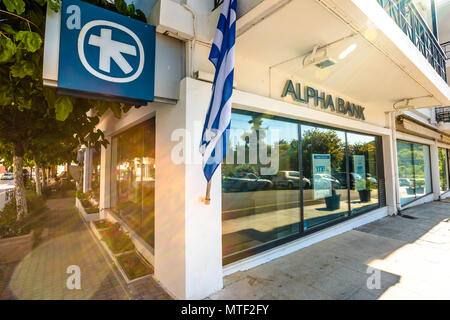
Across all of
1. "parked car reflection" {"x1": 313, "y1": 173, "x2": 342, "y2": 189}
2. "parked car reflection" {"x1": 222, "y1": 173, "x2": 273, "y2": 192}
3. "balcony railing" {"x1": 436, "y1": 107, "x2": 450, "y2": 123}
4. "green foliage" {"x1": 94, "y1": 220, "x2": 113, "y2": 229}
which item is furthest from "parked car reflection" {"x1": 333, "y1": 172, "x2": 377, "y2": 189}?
"balcony railing" {"x1": 436, "y1": 107, "x2": 450, "y2": 123}

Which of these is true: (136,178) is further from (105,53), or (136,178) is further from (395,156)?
(395,156)

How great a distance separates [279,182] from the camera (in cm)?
451

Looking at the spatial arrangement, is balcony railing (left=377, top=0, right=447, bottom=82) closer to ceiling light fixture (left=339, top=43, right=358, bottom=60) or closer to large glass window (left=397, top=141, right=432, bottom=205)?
ceiling light fixture (left=339, top=43, right=358, bottom=60)

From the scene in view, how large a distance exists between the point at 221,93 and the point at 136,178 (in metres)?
3.42

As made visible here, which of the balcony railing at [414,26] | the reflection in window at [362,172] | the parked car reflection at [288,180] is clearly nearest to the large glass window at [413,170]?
the reflection in window at [362,172]

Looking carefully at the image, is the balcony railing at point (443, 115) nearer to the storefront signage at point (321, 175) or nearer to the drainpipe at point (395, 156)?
the drainpipe at point (395, 156)

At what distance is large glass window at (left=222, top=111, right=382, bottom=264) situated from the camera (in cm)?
381

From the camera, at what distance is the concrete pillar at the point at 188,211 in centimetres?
272

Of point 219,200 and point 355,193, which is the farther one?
point 355,193

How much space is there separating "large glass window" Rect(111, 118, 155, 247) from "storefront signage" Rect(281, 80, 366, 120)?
→ 2813mm

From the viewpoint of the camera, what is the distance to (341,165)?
616 centimetres
